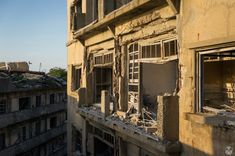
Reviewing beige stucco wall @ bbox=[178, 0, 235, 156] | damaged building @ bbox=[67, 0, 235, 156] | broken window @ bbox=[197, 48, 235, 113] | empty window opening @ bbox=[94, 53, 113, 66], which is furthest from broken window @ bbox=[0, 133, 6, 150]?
beige stucco wall @ bbox=[178, 0, 235, 156]

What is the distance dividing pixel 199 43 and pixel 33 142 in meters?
25.2

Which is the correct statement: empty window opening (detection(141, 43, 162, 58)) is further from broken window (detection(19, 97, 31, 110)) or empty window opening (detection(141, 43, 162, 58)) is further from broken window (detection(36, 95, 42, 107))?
broken window (detection(36, 95, 42, 107))

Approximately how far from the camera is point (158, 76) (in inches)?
489

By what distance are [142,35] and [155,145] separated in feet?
10.8

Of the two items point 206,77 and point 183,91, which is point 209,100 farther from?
point 183,91

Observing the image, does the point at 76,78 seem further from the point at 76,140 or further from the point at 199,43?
the point at 199,43

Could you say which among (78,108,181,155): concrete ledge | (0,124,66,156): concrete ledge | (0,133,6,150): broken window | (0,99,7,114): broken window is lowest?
(0,124,66,156): concrete ledge

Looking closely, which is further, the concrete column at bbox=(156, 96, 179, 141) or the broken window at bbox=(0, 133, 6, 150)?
the broken window at bbox=(0, 133, 6, 150)

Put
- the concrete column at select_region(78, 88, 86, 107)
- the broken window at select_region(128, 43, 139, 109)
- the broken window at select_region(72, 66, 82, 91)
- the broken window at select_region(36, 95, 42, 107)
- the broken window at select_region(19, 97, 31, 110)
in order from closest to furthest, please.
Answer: the broken window at select_region(128, 43, 139, 109), the concrete column at select_region(78, 88, 86, 107), the broken window at select_region(72, 66, 82, 91), the broken window at select_region(19, 97, 31, 110), the broken window at select_region(36, 95, 42, 107)

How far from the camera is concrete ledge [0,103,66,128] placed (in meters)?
25.3

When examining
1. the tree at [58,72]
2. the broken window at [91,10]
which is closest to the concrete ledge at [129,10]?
the broken window at [91,10]

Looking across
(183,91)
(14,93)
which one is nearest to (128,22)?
(183,91)

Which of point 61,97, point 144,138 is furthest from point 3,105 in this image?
point 144,138

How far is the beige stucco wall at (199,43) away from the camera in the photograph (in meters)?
5.91
